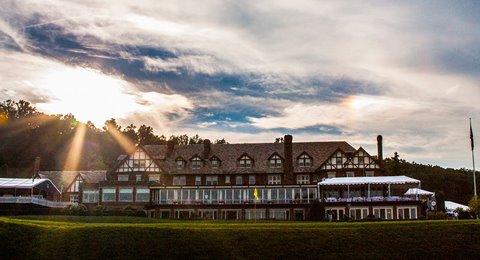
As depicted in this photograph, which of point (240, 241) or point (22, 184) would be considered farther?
point (22, 184)

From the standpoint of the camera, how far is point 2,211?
192 ft

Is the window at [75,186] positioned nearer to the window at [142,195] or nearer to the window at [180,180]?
the window at [142,195]

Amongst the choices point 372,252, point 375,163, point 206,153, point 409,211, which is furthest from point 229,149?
point 372,252

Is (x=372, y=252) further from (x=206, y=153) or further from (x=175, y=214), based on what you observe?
(x=206, y=153)

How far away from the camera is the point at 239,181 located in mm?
73438

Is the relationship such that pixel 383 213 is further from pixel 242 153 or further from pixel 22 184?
pixel 22 184

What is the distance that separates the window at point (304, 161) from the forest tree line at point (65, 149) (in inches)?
710

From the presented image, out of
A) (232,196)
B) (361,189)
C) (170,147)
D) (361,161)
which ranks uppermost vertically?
(170,147)

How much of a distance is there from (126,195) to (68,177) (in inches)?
560

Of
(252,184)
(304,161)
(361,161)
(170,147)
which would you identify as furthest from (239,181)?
(361,161)

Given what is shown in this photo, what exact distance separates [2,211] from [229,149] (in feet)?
92.3

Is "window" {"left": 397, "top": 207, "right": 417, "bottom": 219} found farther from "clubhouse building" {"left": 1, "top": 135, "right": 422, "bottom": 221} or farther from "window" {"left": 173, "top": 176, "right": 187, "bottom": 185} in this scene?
"window" {"left": 173, "top": 176, "right": 187, "bottom": 185}

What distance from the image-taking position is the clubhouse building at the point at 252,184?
65.1m

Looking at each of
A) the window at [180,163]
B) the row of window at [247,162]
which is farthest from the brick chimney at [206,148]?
the window at [180,163]
